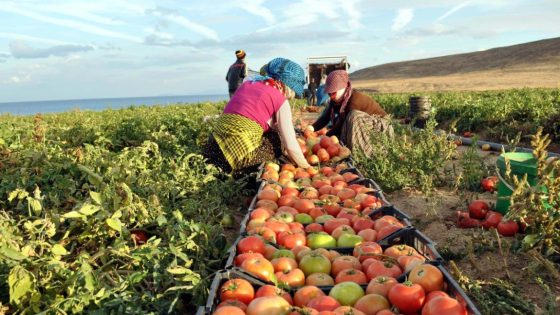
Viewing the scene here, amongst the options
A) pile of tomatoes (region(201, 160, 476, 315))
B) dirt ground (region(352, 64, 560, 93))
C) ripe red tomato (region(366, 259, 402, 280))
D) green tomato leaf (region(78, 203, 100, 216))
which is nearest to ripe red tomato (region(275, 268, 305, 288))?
pile of tomatoes (region(201, 160, 476, 315))

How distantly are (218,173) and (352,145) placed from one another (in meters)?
2.03

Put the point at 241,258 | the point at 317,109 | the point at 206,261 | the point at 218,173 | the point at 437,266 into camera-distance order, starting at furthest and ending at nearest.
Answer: the point at 317,109, the point at 218,173, the point at 206,261, the point at 241,258, the point at 437,266

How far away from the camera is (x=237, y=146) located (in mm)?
4918

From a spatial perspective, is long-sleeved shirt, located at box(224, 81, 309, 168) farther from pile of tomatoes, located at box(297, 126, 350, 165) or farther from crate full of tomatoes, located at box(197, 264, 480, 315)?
crate full of tomatoes, located at box(197, 264, 480, 315)

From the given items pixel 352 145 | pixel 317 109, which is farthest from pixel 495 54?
pixel 352 145

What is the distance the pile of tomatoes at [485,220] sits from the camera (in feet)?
11.9

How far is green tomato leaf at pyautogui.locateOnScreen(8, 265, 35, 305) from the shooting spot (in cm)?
224

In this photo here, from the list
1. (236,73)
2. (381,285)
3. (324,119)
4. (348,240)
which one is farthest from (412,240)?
(236,73)

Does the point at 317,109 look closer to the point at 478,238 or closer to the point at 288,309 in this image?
the point at 478,238

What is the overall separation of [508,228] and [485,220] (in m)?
0.25

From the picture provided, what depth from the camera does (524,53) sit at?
168 ft

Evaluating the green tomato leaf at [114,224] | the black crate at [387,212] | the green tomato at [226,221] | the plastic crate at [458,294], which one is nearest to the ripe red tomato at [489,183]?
the black crate at [387,212]

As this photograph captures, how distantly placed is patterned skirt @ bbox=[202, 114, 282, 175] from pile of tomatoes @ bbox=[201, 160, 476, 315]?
115 cm

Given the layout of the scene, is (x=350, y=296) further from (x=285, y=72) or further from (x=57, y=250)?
(x=285, y=72)
